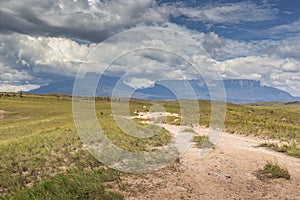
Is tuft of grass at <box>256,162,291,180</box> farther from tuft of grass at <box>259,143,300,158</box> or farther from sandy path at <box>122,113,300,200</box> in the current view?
tuft of grass at <box>259,143,300,158</box>

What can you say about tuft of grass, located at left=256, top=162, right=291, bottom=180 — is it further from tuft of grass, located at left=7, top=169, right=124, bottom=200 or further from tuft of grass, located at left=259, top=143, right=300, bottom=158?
tuft of grass, located at left=7, top=169, right=124, bottom=200

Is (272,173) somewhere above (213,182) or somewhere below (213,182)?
above

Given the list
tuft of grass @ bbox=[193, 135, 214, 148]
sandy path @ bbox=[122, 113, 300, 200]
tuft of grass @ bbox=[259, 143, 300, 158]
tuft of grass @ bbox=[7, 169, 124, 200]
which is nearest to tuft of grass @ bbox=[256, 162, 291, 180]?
sandy path @ bbox=[122, 113, 300, 200]

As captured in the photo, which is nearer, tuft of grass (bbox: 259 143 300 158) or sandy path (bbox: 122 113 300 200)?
sandy path (bbox: 122 113 300 200)

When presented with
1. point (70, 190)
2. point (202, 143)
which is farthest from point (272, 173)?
point (202, 143)

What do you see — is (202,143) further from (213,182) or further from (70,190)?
(70,190)

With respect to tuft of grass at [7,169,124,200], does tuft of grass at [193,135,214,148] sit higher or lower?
lower

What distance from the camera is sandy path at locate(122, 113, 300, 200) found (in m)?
13.8

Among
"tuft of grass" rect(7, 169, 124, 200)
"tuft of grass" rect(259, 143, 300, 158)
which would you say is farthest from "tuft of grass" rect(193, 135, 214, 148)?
"tuft of grass" rect(7, 169, 124, 200)

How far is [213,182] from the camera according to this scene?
1562cm

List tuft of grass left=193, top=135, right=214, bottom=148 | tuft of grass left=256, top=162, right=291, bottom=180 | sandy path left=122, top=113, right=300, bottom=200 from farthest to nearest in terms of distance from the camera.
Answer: tuft of grass left=193, top=135, right=214, bottom=148 → tuft of grass left=256, top=162, right=291, bottom=180 → sandy path left=122, top=113, right=300, bottom=200

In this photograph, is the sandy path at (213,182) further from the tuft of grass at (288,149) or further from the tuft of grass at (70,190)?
the tuft of grass at (288,149)

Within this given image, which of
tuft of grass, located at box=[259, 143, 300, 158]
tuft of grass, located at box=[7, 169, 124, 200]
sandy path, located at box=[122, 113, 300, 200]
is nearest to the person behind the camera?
tuft of grass, located at box=[7, 169, 124, 200]

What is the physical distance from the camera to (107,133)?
30078mm
